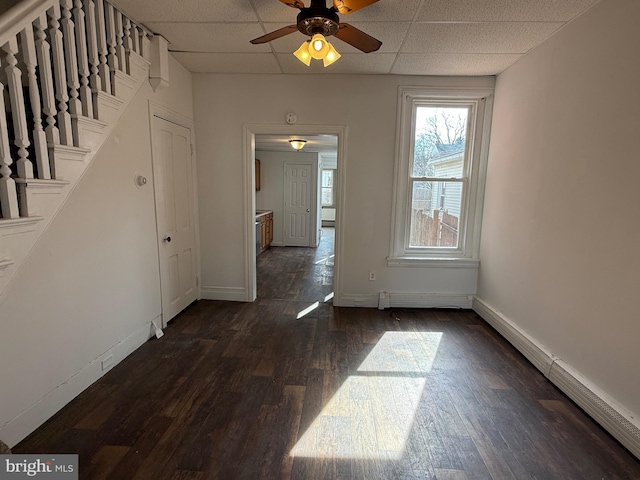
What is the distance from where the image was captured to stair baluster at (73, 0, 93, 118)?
6.37ft

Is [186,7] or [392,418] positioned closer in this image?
[392,418]

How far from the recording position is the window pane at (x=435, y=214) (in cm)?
361

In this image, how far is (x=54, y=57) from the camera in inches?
71.1

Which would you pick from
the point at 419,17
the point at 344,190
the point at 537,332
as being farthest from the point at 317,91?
the point at 537,332

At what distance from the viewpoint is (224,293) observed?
3.80 meters

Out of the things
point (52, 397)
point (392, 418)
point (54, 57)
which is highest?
point (54, 57)

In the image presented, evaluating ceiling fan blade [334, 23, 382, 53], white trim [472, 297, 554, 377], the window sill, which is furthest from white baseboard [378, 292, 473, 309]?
ceiling fan blade [334, 23, 382, 53]

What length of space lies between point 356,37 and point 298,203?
5.61 meters

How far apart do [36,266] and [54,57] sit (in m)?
1.21

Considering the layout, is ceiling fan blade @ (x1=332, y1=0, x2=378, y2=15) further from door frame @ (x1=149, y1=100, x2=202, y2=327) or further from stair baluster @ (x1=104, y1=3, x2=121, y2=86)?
door frame @ (x1=149, y1=100, x2=202, y2=327)

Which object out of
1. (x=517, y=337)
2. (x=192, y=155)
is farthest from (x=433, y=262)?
(x=192, y=155)

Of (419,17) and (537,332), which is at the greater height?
(419,17)

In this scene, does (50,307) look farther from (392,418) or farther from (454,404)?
(454,404)

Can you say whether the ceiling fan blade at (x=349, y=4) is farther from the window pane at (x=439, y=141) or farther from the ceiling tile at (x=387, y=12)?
the window pane at (x=439, y=141)
